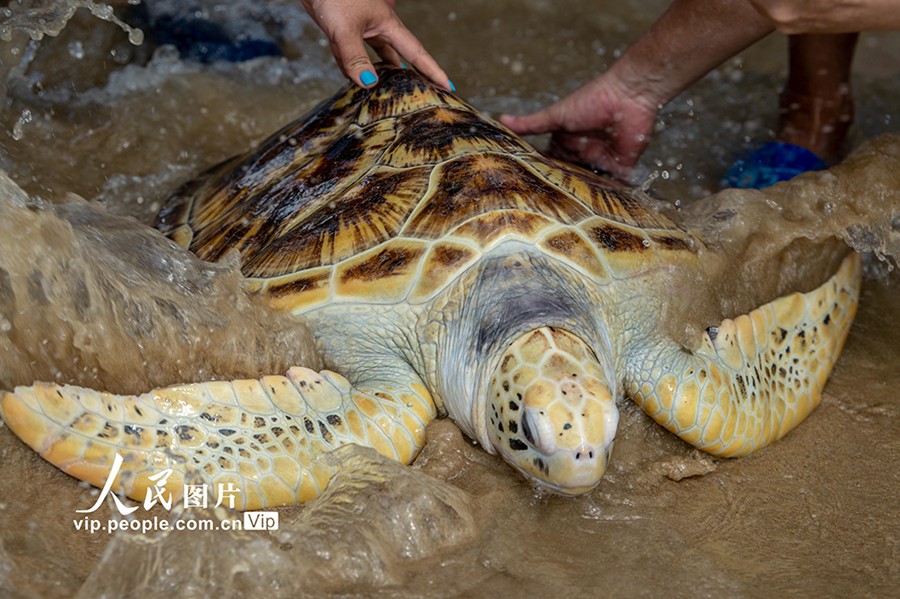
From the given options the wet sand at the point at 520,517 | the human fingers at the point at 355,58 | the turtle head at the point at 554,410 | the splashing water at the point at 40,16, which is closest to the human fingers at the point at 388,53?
the human fingers at the point at 355,58

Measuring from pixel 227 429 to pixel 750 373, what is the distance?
112cm

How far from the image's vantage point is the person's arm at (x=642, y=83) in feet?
8.32

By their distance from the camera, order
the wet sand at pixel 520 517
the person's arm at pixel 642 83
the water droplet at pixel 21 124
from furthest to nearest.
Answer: the water droplet at pixel 21 124 → the person's arm at pixel 642 83 → the wet sand at pixel 520 517

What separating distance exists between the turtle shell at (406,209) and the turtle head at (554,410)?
0.90 ft

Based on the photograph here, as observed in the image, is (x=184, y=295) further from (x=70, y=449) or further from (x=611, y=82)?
(x=611, y=82)

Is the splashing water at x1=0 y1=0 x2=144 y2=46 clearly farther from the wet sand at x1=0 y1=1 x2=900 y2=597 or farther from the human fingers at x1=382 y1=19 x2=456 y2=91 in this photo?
the human fingers at x1=382 y1=19 x2=456 y2=91

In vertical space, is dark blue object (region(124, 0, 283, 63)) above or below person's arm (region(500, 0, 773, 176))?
above

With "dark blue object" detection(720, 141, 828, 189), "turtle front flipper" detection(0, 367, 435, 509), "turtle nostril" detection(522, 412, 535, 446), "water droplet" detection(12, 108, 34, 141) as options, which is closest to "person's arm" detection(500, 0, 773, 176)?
"dark blue object" detection(720, 141, 828, 189)

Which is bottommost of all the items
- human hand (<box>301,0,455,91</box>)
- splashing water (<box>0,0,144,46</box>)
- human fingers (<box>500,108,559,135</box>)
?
human fingers (<box>500,108,559,135</box>)

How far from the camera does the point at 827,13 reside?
1902 millimetres

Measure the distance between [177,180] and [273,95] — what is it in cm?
65

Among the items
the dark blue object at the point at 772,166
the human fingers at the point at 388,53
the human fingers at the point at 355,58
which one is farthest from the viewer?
the dark blue object at the point at 772,166

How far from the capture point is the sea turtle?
163cm

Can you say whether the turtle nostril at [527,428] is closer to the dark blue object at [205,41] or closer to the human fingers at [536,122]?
the human fingers at [536,122]
